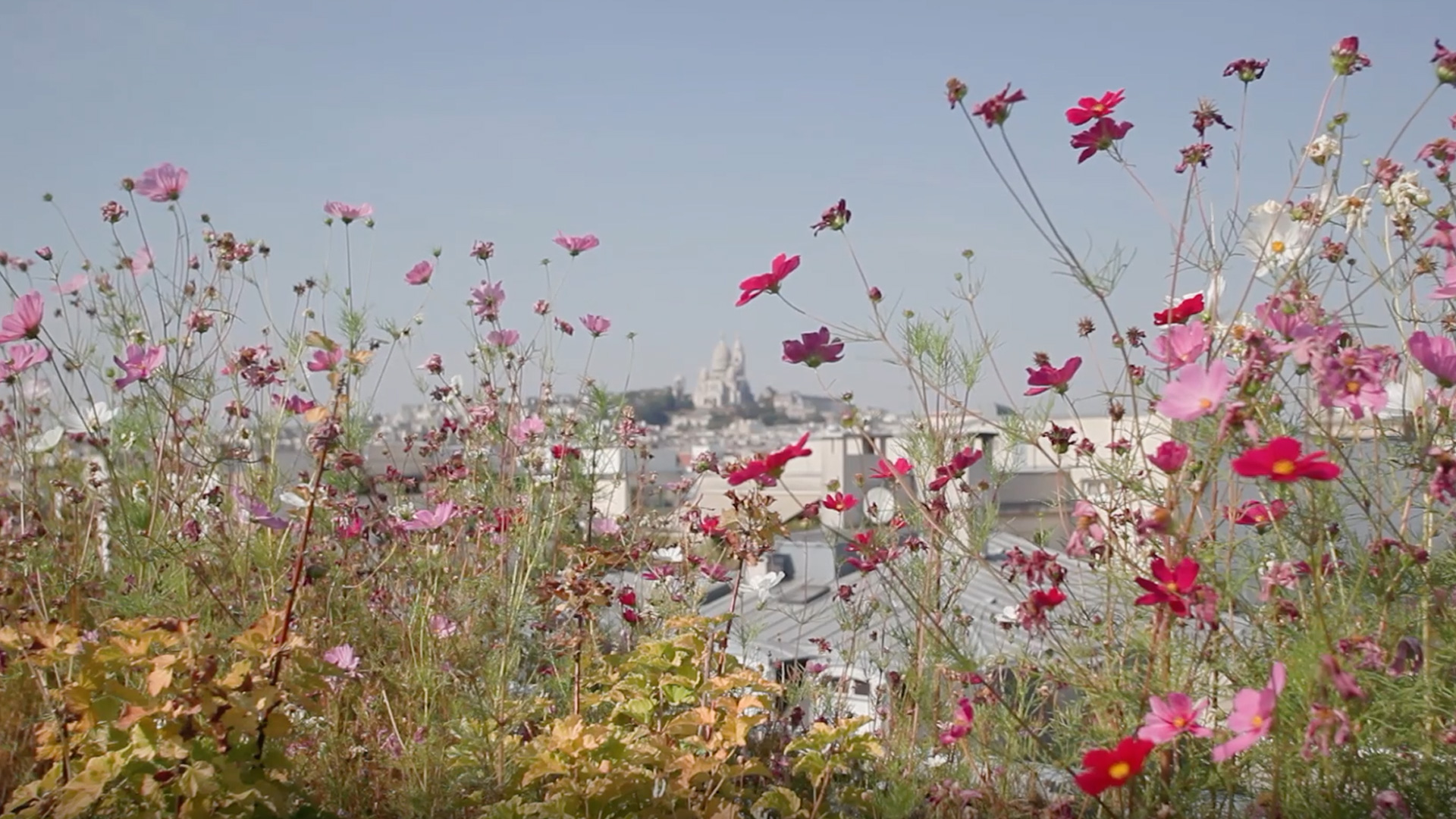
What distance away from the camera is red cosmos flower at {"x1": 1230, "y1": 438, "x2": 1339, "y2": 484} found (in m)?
1.10

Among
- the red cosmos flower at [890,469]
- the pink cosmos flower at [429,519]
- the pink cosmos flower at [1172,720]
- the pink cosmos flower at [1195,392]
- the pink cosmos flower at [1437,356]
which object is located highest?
the pink cosmos flower at [1437,356]

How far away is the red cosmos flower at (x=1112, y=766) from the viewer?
47.1 inches

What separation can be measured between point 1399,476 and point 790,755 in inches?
52.2

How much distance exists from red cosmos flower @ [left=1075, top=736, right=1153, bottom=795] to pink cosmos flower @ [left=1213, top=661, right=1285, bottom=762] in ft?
0.25

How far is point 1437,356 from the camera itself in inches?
54.7

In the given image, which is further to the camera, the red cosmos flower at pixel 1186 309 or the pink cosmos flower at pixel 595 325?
the pink cosmos flower at pixel 595 325

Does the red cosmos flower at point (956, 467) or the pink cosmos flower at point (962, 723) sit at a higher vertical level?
the red cosmos flower at point (956, 467)

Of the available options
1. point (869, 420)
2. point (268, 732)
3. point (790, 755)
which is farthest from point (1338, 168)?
point (268, 732)

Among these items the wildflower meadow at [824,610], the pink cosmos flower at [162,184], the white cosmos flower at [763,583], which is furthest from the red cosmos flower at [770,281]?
the pink cosmos flower at [162,184]

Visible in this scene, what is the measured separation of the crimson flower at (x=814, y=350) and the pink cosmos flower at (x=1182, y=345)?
44cm

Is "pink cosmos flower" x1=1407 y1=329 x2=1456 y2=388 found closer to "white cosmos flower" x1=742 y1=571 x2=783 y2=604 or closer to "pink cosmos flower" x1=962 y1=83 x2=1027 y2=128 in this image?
"pink cosmos flower" x1=962 y1=83 x2=1027 y2=128

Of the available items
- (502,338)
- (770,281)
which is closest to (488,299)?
(502,338)

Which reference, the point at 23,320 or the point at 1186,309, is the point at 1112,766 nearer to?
the point at 1186,309

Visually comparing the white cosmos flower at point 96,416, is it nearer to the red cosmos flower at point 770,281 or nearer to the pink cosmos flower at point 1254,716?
the red cosmos flower at point 770,281
